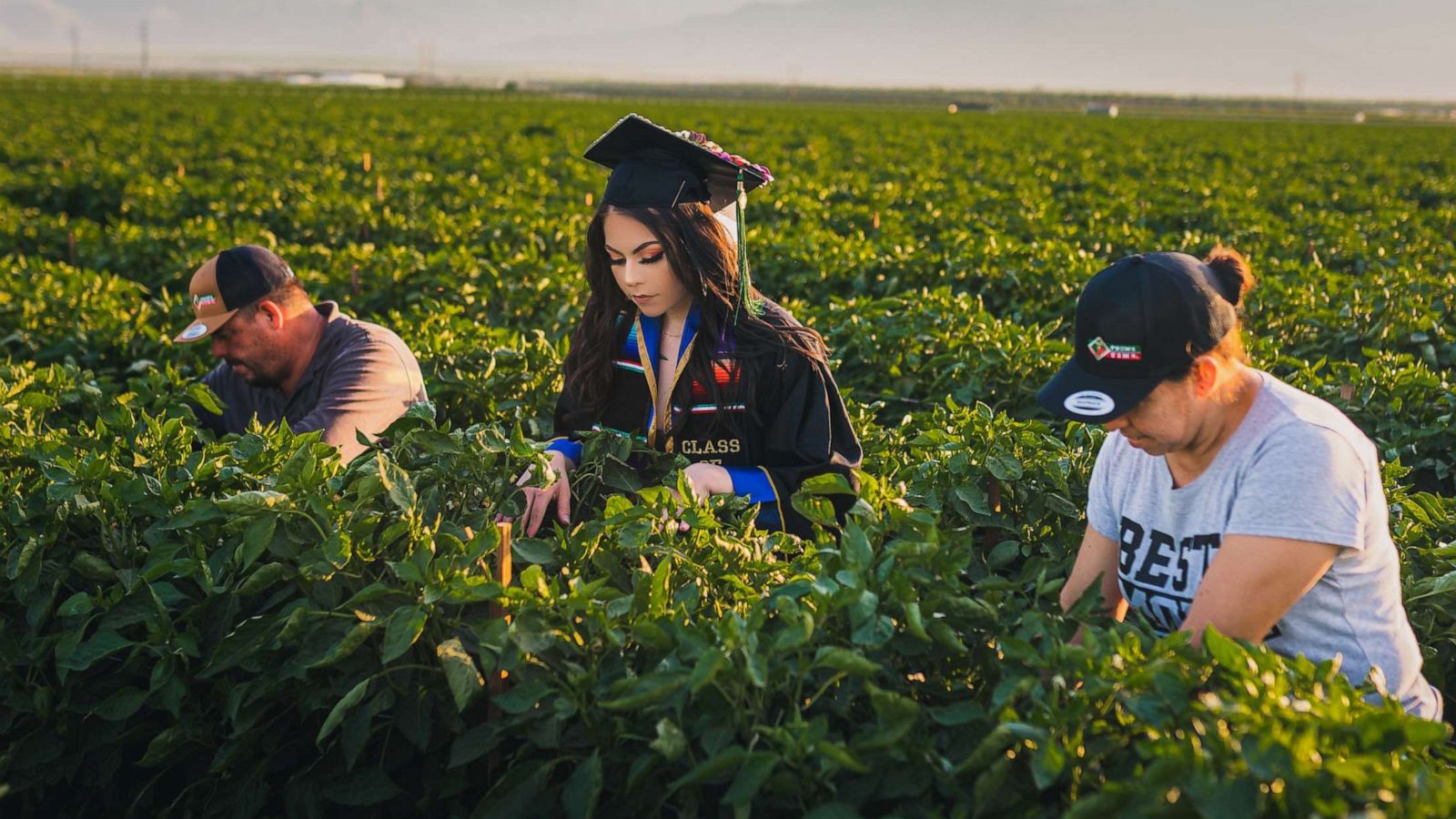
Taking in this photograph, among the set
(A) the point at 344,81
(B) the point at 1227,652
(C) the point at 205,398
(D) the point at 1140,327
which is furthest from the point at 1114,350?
(A) the point at 344,81

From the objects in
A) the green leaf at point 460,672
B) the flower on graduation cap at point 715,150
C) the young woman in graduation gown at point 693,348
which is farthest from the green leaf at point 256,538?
the flower on graduation cap at point 715,150

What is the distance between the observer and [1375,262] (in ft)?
28.0

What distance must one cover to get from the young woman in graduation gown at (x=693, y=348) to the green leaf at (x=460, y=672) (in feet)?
2.53

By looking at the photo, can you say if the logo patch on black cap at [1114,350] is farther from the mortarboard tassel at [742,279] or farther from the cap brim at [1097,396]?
the mortarboard tassel at [742,279]

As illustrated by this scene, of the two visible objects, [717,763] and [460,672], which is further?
[460,672]

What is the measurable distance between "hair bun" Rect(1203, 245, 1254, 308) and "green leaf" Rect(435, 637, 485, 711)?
58.8 inches

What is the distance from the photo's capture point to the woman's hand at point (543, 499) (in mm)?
2533

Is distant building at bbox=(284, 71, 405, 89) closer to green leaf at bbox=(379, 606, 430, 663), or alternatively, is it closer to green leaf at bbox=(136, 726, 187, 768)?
green leaf at bbox=(136, 726, 187, 768)

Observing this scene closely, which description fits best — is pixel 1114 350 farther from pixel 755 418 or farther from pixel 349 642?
pixel 349 642

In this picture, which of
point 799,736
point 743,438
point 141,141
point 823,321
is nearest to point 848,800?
point 799,736

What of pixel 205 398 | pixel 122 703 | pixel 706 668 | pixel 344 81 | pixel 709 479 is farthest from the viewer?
pixel 344 81

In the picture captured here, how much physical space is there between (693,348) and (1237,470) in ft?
4.71

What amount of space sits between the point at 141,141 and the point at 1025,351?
65.1ft

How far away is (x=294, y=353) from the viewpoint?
391 centimetres
